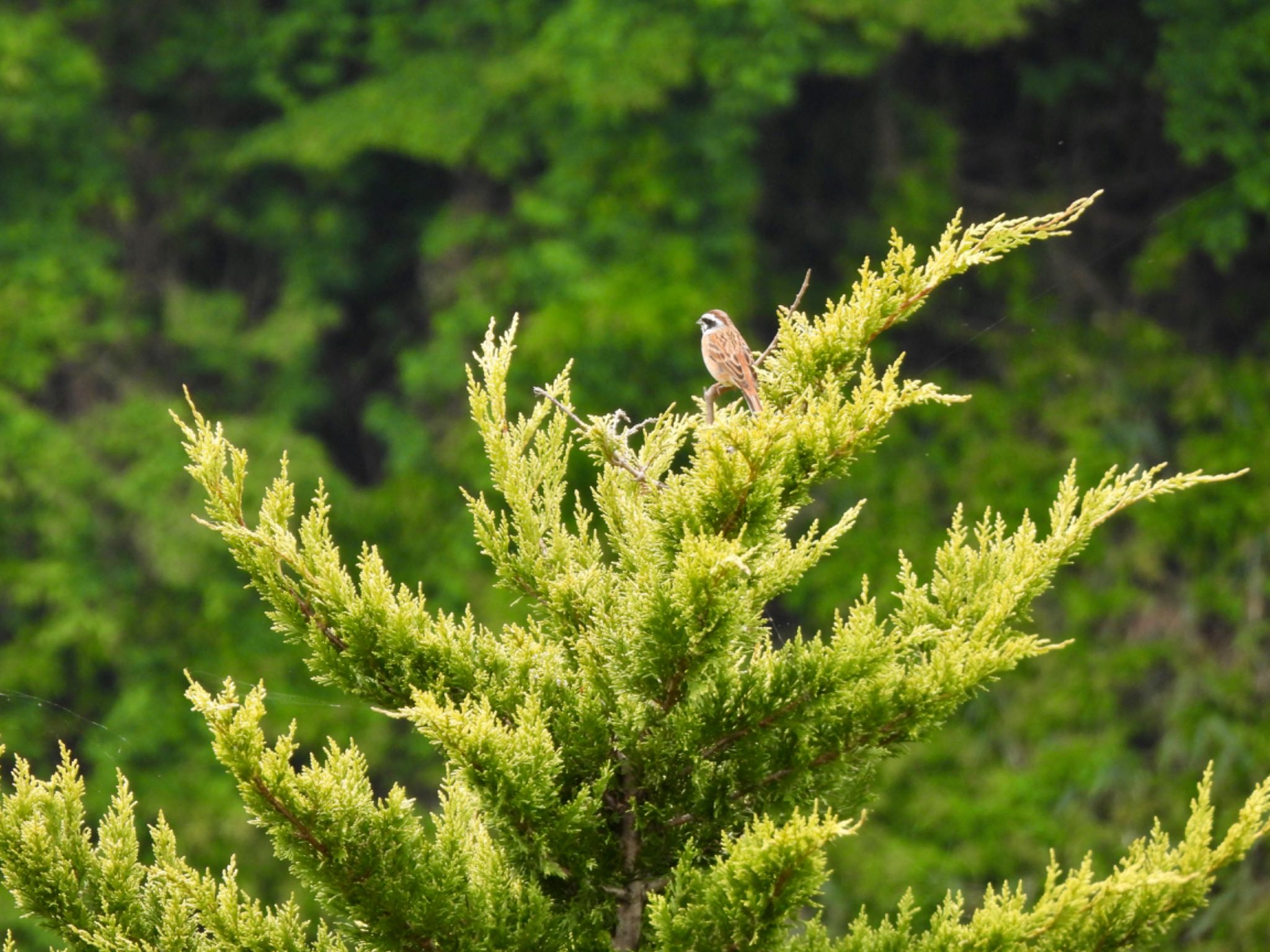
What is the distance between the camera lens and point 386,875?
4.13 m

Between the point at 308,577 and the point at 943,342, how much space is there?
1174cm

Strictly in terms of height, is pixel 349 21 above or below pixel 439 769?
above

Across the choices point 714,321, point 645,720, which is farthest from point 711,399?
point 714,321

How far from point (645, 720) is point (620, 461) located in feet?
2.27

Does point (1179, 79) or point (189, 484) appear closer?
point (1179, 79)

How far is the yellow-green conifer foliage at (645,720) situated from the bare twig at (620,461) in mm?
11

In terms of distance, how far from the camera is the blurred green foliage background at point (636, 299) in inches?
535

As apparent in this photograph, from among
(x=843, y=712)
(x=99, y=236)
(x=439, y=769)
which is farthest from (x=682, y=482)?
(x=99, y=236)

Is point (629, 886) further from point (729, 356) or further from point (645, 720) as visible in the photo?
point (729, 356)

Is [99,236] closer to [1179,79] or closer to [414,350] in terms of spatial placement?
[414,350]

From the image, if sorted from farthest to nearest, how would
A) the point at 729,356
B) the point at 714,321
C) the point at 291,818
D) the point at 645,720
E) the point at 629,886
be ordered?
the point at 714,321 < the point at 729,356 < the point at 629,886 < the point at 645,720 < the point at 291,818

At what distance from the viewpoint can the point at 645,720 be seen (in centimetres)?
418

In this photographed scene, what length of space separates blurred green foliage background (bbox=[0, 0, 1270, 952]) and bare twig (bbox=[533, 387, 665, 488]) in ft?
29.4

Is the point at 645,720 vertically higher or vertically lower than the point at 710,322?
lower
